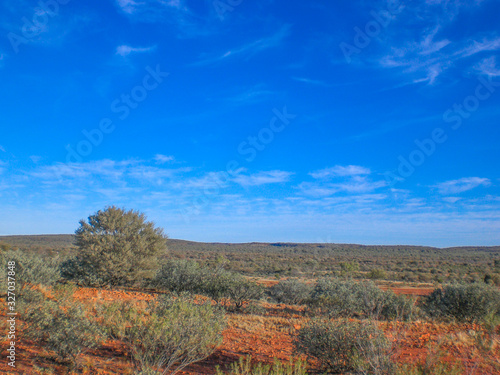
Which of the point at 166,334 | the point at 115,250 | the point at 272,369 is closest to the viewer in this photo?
the point at 272,369

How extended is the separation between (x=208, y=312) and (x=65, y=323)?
2791 mm

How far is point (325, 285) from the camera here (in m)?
16.2

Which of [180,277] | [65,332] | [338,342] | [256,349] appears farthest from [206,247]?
[338,342]

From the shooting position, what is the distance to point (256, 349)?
8578 millimetres

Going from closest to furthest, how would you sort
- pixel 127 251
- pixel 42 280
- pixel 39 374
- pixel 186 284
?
pixel 39 374
pixel 42 280
pixel 186 284
pixel 127 251

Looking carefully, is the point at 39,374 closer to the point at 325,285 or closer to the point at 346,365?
the point at 346,365

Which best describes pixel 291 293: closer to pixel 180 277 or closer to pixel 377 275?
pixel 180 277

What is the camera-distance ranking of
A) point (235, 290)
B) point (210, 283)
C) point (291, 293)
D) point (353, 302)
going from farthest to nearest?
point (291, 293) → point (210, 283) → point (235, 290) → point (353, 302)

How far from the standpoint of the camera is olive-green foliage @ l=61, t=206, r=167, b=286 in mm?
18328

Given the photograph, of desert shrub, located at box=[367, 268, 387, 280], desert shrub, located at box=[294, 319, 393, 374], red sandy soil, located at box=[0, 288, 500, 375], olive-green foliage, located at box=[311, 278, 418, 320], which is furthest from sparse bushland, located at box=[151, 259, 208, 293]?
desert shrub, located at box=[367, 268, 387, 280]

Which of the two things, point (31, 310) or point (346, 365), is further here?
point (31, 310)

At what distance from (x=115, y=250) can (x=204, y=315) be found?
1431 centimetres

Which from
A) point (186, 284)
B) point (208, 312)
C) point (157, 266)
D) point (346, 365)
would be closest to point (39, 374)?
point (208, 312)

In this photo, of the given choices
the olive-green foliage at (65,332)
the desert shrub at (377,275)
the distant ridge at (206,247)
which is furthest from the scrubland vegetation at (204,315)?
the distant ridge at (206,247)
